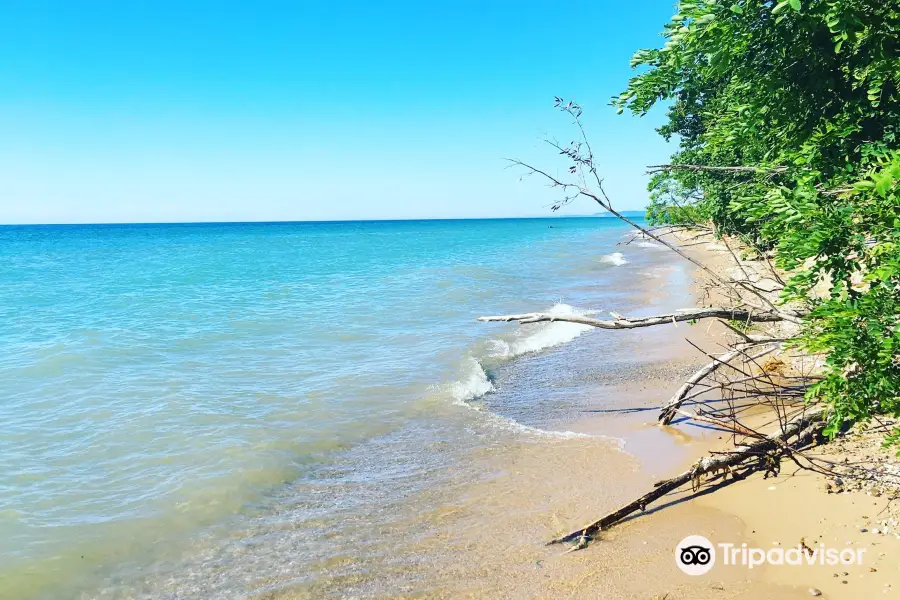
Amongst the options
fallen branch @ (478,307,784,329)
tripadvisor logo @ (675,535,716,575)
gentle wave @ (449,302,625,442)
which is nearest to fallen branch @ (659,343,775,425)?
gentle wave @ (449,302,625,442)

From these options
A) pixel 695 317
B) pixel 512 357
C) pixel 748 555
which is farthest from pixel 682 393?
pixel 512 357

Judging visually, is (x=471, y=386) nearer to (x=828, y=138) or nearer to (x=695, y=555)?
(x=695, y=555)

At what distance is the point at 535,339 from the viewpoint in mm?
14875

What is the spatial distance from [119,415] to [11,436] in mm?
1414

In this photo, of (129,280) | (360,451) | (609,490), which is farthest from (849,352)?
(129,280)

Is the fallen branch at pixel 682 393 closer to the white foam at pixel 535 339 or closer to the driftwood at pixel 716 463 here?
the driftwood at pixel 716 463

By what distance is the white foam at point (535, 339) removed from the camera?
1373 centimetres

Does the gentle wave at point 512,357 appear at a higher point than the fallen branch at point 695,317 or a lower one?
lower

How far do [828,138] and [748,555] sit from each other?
3481 mm

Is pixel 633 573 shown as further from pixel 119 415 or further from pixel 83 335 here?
pixel 83 335

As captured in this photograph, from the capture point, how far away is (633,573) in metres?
4.74

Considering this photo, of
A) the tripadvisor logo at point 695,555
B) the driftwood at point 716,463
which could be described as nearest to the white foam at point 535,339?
the driftwood at point 716,463

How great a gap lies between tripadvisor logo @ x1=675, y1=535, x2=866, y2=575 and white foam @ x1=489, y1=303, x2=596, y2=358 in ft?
26.4

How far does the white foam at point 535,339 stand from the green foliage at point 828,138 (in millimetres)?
8158
